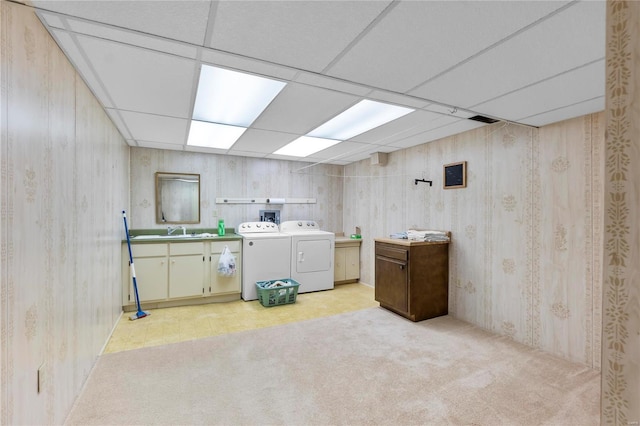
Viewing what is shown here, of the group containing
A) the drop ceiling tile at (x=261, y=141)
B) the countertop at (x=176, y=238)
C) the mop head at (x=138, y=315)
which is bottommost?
the mop head at (x=138, y=315)

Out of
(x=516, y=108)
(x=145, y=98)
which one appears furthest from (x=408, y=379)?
(x=145, y=98)

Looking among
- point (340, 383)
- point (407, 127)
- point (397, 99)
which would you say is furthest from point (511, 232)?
point (340, 383)

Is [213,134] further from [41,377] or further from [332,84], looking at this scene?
[41,377]

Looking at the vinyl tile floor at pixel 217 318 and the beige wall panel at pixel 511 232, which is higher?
the beige wall panel at pixel 511 232

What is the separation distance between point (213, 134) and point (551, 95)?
3.21m

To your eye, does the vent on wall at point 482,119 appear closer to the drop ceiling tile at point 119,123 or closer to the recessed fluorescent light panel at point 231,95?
the recessed fluorescent light panel at point 231,95

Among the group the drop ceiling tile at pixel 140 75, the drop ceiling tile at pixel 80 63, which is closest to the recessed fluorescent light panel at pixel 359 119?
the drop ceiling tile at pixel 140 75

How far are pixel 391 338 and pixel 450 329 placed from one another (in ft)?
2.35

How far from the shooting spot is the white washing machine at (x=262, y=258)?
4.25 meters

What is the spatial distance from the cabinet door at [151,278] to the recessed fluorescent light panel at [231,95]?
6.56 ft

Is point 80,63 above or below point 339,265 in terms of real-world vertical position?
above

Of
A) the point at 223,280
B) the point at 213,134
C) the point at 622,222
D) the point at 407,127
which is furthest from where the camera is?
the point at 223,280

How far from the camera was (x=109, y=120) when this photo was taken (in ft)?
9.50

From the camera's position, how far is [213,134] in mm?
3520
